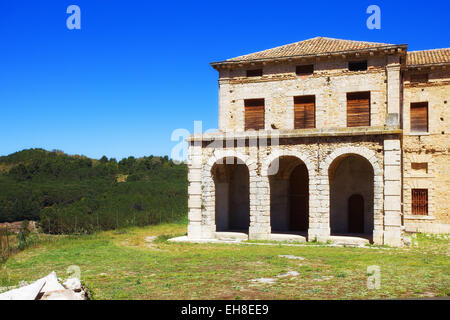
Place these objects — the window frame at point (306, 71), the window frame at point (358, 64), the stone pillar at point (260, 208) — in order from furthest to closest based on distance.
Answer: the window frame at point (306, 71) < the window frame at point (358, 64) < the stone pillar at point (260, 208)

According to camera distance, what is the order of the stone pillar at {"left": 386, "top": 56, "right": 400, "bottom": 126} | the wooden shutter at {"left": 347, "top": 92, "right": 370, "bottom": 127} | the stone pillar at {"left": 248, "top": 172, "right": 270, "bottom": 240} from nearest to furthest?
the stone pillar at {"left": 248, "top": 172, "right": 270, "bottom": 240}, the stone pillar at {"left": 386, "top": 56, "right": 400, "bottom": 126}, the wooden shutter at {"left": 347, "top": 92, "right": 370, "bottom": 127}

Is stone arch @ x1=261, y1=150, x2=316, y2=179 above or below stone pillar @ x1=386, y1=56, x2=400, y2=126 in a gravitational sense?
below

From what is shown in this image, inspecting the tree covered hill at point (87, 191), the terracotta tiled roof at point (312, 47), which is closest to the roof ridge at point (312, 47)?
the terracotta tiled roof at point (312, 47)

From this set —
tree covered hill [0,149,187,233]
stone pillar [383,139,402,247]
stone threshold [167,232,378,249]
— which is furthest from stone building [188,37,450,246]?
tree covered hill [0,149,187,233]

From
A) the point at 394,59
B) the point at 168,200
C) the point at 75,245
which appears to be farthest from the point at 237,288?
the point at 168,200

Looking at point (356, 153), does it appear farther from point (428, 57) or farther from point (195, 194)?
point (428, 57)

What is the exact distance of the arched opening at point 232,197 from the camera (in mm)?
22562

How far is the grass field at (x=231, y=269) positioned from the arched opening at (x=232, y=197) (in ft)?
13.6

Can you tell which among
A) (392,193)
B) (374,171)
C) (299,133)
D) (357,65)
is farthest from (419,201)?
(299,133)

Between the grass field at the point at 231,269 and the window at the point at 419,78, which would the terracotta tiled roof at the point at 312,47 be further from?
the grass field at the point at 231,269

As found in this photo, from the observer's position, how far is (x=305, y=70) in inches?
891

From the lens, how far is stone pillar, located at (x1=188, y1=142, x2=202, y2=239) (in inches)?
798

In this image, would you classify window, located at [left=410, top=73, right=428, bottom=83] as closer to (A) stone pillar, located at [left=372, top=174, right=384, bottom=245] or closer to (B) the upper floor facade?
(B) the upper floor facade

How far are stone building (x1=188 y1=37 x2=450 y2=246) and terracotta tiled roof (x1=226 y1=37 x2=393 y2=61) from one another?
2.7 inches
